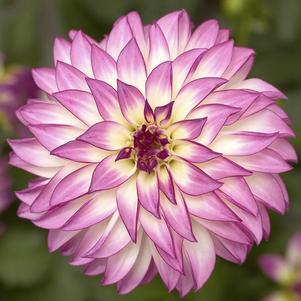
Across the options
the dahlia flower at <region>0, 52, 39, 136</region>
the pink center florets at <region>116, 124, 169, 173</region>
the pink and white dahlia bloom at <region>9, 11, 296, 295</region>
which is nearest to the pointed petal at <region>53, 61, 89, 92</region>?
the pink and white dahlia bloom at <region>9, 11, 296, 295</region>

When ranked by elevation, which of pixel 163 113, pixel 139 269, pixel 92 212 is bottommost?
pixel 139 269

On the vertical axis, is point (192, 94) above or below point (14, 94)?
above

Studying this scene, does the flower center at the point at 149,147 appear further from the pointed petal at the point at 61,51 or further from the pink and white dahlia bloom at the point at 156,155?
the pointed petal at the point at 61,51

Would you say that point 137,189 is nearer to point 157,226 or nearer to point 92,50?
point 157,226

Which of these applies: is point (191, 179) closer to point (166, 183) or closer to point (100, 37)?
point (166, 183)

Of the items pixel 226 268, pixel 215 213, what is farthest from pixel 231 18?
pixel 215 213

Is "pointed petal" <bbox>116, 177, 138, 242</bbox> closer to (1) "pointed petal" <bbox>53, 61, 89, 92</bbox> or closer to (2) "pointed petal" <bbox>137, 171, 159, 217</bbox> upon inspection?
(2) "pointed petal" <bbox>137, 171, 159, 217</bbox>


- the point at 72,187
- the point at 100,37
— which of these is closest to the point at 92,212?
the point at 72,187
